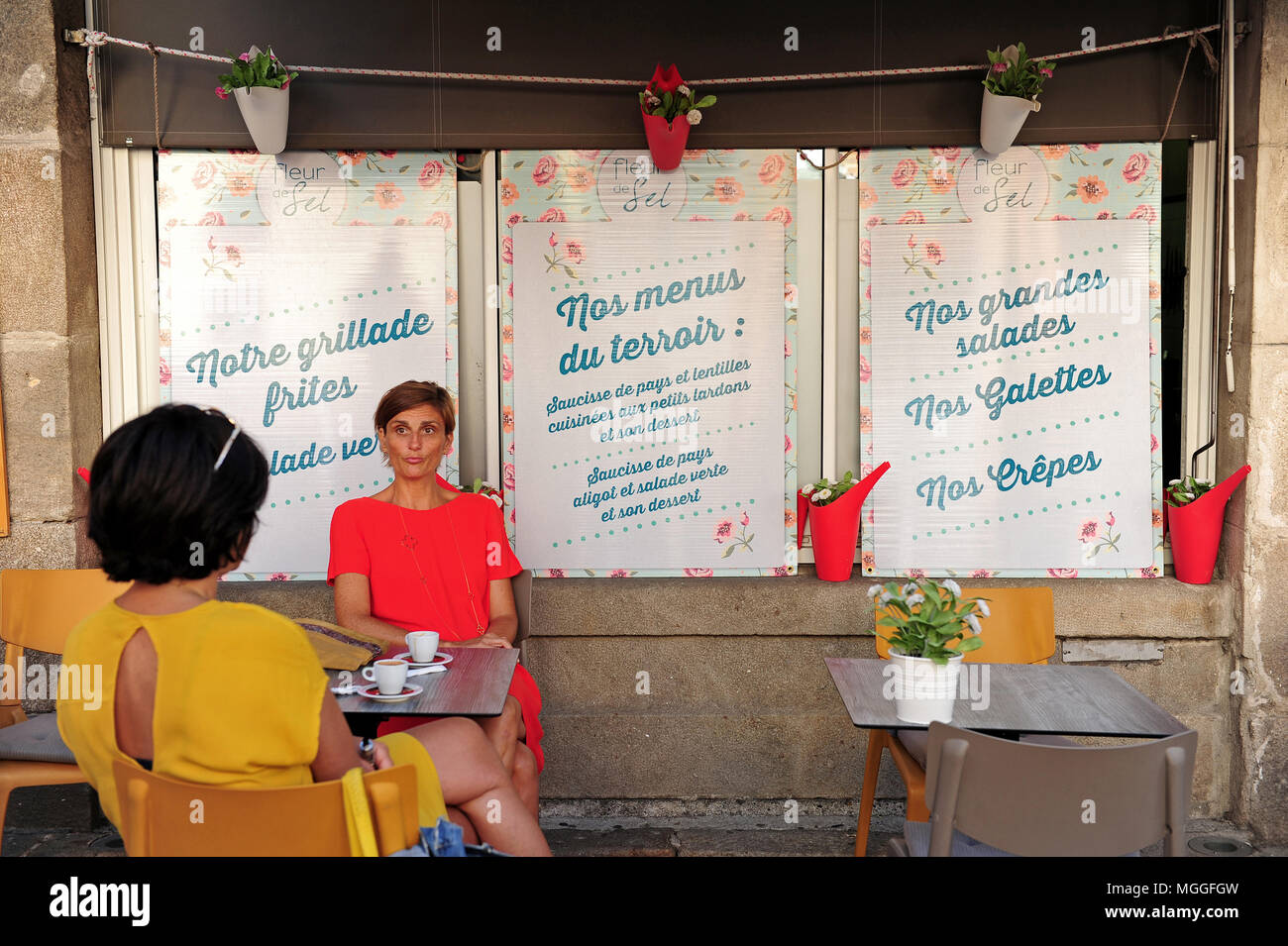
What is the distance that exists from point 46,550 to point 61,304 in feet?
3.02

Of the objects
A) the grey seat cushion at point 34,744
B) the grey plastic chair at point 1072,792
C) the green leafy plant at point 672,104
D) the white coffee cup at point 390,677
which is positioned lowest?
the grey seat cushion at point 34,744

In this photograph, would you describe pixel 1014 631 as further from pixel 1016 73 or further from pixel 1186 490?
pixel 1016 73

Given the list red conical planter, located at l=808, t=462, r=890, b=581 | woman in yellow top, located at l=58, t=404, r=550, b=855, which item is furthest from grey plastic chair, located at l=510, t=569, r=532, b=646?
woman in yellow top, located at l=58, t=404, r=550, b=855

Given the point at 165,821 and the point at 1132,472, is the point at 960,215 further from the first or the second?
the point at 165,821

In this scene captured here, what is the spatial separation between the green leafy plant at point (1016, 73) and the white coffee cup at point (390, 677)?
2971 mm

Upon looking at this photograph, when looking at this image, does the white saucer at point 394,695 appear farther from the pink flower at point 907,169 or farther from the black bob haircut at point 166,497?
the pink flower at point 907,169

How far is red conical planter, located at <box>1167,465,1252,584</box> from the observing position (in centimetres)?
418

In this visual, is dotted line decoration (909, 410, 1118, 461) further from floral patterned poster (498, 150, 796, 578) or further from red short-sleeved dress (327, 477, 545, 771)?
red short-sleeved dress (327, 477, 545, 771)

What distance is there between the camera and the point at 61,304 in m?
4.14

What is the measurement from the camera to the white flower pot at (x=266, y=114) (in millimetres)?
4008

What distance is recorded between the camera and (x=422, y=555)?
3.66 meters

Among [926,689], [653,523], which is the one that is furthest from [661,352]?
[926,689]

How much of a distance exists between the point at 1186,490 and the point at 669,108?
97.1 inches

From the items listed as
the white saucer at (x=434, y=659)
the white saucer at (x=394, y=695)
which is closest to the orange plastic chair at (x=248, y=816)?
the white saucer at (x=394, y=695)
